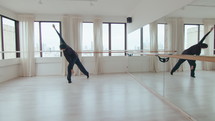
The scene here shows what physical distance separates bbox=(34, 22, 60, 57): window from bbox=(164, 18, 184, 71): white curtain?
446 cm

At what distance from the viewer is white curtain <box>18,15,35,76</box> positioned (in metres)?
5.61

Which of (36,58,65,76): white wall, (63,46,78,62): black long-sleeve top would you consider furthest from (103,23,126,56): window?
(36,58,65,76): white wall

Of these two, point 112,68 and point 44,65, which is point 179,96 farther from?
point 44,65

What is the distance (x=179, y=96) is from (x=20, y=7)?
5.43 m

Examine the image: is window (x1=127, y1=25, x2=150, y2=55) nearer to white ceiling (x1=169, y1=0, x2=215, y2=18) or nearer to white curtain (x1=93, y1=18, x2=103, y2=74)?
white curtain (x1=93, y1=18, x2=103, y2=74)

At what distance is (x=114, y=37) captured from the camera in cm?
629

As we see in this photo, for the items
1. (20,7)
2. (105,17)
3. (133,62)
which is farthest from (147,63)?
(20,7)


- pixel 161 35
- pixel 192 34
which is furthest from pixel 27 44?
pixel 192 34

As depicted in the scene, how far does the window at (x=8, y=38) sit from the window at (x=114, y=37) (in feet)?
11.7

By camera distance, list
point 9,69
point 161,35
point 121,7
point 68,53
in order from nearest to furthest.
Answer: point 161,35 < point 68,53 < point 121,7 < point 9,69

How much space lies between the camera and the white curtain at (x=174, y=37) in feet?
8.45

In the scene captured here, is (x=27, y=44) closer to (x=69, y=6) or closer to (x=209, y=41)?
(x=69, y=6)

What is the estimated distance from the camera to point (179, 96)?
2721mm

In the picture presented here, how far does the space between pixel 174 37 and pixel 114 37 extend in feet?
12.2
